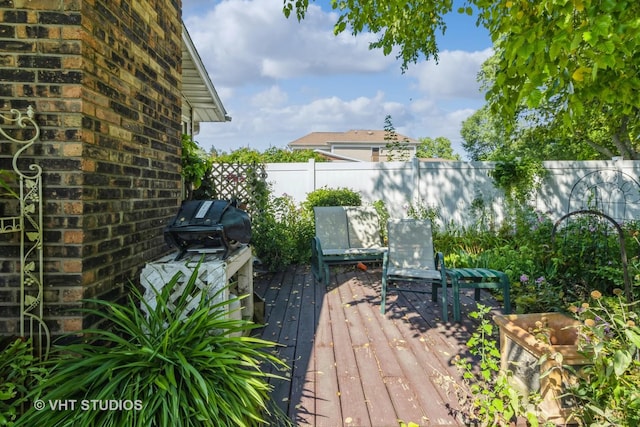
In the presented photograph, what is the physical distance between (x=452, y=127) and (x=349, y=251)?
137ft

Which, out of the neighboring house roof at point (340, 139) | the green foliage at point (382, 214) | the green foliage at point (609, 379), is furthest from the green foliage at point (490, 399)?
the neighboring house roof at point (340, 139)

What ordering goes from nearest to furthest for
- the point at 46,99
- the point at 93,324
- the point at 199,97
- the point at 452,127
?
1. the point at 46,99
2. the point at 93,324
3. the point at 199,97
4. the point at 452,127

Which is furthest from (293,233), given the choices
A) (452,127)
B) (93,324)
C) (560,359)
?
(452,127)

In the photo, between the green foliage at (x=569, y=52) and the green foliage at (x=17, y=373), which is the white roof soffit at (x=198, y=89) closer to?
the green foliage at (x=569, y=52)

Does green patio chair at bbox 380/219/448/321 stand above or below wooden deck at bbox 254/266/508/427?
above

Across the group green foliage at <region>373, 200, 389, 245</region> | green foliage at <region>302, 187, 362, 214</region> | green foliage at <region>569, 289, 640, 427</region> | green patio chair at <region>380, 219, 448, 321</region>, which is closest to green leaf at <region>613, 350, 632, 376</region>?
green foliage at <region>569, 289, 640, 427</region>

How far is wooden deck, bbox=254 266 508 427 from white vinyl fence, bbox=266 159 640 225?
113 inches

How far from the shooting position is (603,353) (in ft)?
5.70

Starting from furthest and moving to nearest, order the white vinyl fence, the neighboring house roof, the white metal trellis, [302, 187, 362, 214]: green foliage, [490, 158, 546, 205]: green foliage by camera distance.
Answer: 1. the neighboring house roof
2. the white vinyl fence
3. [490, 158, 546, 205]: green foliage
4. [302, 187, 362, 214]: green foliage
5. the white metal trellis

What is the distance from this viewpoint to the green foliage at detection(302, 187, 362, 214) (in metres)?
6.95

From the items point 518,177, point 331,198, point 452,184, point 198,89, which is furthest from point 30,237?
point 518,177

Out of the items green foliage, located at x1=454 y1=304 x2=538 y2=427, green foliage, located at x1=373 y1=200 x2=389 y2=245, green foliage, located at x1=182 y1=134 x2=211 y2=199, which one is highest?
green foliage, located at x1=182 y1=134 x2=211 y2=199

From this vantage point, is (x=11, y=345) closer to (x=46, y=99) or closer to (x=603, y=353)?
(x=46, y=99)

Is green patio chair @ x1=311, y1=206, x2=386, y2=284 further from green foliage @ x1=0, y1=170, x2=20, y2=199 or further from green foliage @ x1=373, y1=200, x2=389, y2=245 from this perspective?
green foliage @ x1=0, y1=170, x2=20, y2=199
